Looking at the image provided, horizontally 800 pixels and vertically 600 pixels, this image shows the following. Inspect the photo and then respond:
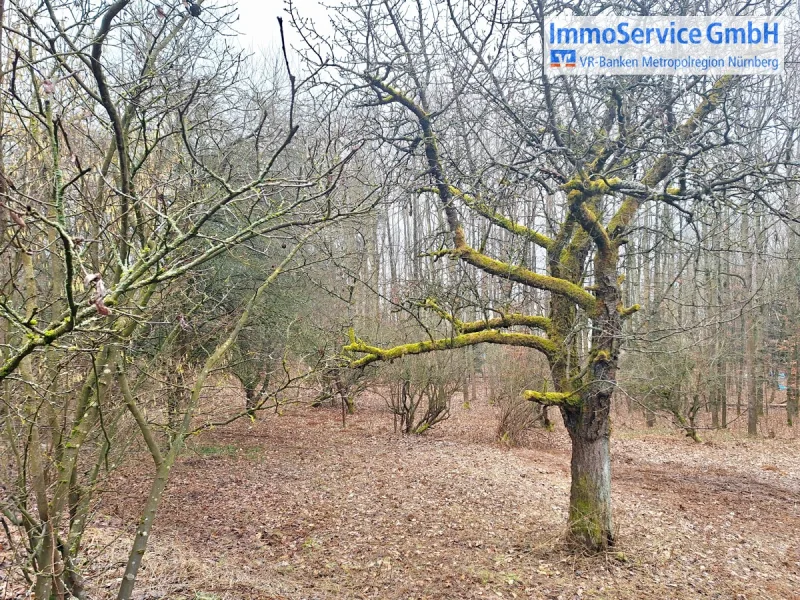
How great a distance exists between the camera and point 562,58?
4742mm

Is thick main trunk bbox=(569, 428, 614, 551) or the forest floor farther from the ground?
thick main trunk bbox=(569, 428, 614, 551)

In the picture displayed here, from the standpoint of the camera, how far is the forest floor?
15.2 feet

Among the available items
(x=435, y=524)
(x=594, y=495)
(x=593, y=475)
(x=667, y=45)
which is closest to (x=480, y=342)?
(x=593, y=475)

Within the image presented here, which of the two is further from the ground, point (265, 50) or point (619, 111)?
point (265, 50)

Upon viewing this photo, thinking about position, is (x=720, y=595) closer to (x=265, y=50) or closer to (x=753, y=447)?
(x=753, y=447)

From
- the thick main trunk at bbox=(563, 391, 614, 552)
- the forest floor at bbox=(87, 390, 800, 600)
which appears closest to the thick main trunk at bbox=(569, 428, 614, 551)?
the thick main trunk at bbox=(563, 391, 614, 552)

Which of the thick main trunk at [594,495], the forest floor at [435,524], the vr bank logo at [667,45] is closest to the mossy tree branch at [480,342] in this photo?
the thick main trunk at [594,495]

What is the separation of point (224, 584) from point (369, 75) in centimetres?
495

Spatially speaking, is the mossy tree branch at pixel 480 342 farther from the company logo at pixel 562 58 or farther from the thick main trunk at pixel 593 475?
the company logo at pixel 562 58

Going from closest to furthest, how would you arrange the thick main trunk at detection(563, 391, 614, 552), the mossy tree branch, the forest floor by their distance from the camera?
the forest floor
the thick main trunk at detection(563, 391, 614, 552)
the mossy tree branch

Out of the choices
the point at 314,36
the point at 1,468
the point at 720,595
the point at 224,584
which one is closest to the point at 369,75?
the point at 314,36

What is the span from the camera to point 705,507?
6.99 meters

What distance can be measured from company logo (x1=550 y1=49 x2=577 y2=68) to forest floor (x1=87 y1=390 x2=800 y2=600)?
4724 millimetres

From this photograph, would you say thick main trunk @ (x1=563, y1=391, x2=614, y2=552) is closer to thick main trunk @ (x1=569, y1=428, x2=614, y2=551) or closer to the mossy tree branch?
thick main trunk @ (x1=569, y1=428, x2=614, y2=551)
